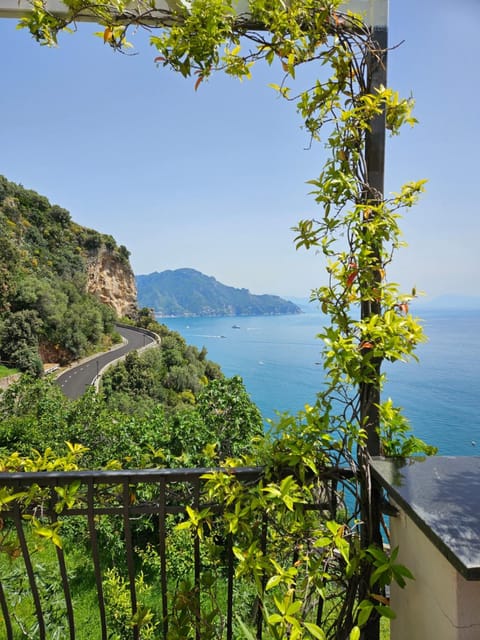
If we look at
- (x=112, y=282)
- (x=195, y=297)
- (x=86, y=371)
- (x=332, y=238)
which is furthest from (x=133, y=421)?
(x=195, y=297)

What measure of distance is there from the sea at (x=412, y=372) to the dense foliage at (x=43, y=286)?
501 inches

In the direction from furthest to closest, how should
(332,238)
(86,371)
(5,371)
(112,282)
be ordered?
(112,282), (86,371), (5,371), (332,238)

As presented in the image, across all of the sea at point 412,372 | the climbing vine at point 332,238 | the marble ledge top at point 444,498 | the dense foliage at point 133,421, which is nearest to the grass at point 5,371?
the dense foliage at point 133,421

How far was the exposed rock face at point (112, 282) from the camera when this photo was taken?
1453 inches

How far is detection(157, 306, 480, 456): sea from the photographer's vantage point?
4279 mm

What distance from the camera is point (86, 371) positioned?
26.2 meters

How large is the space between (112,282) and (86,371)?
641 inches

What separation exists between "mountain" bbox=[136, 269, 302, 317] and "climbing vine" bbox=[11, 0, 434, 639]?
69.6 metres

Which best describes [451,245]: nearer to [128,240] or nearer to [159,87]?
[159,87]

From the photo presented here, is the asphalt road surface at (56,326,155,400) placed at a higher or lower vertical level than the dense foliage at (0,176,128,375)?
lower

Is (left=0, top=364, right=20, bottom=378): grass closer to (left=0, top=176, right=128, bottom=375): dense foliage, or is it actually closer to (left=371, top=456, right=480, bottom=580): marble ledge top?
(left=0, top=176, right=128, bottom=375): dense foliage

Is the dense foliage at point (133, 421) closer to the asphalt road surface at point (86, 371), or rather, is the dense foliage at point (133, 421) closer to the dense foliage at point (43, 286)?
the asphalt road surface at point (86, 371)

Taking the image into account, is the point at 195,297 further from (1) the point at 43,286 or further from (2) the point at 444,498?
(2) the point at 444,498

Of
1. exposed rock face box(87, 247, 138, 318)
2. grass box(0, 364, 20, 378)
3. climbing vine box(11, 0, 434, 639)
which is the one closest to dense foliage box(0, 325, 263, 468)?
climbing vine box(11, 0, 434, 639)
